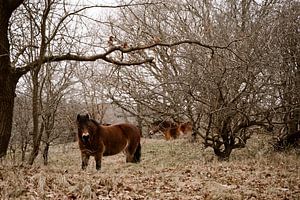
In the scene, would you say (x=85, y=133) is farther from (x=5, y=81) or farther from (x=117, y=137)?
(x=5, y=81)

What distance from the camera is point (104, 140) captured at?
1297 cm

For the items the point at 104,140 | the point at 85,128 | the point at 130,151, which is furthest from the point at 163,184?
the point at 130,151

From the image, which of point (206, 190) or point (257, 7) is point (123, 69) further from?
point (206, 190)

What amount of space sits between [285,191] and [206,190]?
1.37m

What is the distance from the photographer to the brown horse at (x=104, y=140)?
472 inches

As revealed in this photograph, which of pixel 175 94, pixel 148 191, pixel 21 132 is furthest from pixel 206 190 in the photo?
pixel 21 132

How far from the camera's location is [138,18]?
57.0ft

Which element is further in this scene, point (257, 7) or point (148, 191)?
point (257, 7)

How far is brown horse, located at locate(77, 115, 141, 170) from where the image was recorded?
1199cm

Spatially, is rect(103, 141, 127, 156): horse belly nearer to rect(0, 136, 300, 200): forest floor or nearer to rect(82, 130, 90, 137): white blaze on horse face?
rect(82, 130, 90, 137): white blaze on horse face

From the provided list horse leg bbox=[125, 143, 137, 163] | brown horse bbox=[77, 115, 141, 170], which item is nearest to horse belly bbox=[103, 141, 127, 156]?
brown horse bbox=[77, 115, 141, 170]

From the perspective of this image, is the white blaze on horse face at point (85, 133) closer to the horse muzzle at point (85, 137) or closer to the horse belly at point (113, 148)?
the horse muzzle at point (85, 137)

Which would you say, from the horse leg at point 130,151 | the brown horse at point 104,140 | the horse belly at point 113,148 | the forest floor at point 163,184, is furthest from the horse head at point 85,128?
the forest floor at point 163,184

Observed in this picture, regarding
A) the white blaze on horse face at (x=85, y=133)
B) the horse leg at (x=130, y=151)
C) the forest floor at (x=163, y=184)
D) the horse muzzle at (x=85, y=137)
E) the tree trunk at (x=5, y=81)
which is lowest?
the forest floor at (x=163, y=184)
